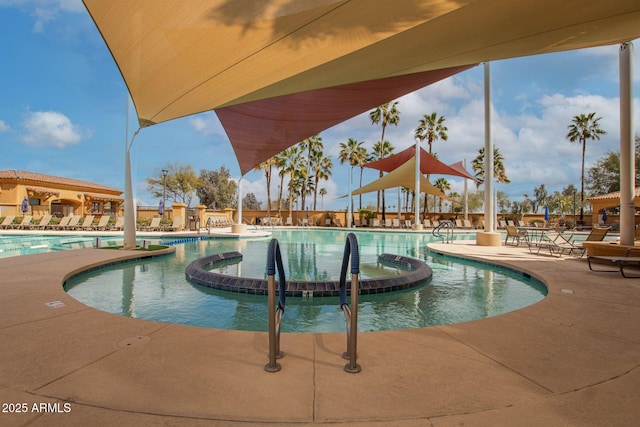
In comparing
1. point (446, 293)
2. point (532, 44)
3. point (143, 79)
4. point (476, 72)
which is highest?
point (476, 72)

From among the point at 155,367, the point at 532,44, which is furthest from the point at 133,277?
the point at 532,44

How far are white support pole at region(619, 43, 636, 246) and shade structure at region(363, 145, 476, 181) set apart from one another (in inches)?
472

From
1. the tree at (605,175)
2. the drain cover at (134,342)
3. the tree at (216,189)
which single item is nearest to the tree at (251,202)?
the tree at (216,189)

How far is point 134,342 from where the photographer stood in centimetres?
259

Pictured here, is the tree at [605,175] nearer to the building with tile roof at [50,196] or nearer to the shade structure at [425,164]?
the shade structure at [425,164]

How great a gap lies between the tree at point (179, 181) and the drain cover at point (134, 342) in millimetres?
39622

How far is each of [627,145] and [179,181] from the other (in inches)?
1587

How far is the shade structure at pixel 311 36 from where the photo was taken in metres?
3.00

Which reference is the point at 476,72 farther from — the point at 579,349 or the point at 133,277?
the point at 133,277

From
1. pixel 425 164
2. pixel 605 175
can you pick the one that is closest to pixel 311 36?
pixel 425 164

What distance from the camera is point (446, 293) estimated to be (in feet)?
17.7

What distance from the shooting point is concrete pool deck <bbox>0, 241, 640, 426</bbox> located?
1641mm

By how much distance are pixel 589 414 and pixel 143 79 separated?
17.9ft

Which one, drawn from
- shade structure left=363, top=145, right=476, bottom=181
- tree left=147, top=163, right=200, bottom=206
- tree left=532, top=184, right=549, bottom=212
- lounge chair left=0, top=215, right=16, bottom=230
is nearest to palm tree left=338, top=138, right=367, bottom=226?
shade structure left=363, top=145, right=476, bottom=181
